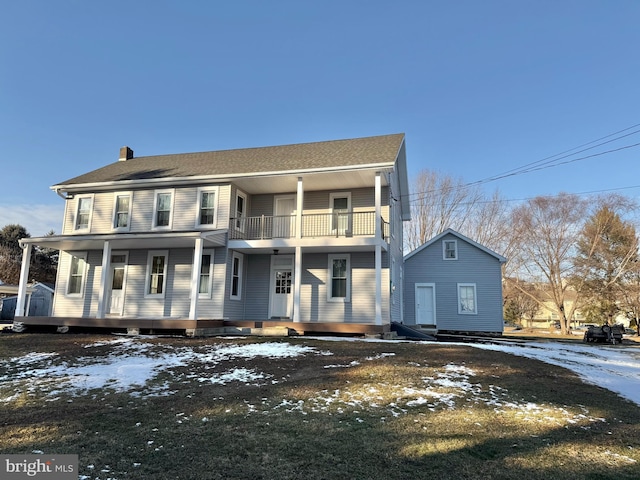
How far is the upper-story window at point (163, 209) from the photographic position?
1592cm

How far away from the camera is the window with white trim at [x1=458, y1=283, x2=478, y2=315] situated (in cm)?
2019

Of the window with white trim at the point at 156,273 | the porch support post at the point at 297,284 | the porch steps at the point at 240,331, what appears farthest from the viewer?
the window with white trim at the point at 156,273

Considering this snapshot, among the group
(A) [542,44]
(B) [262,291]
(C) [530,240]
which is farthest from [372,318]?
(C) [530,240]

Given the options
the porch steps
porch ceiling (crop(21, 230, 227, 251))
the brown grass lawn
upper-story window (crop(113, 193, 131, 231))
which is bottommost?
the brown grass lawn

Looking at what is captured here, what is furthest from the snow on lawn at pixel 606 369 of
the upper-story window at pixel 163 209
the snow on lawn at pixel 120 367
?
the upper-story window at pixel 163 209

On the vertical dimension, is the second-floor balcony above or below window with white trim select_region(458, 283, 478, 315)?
above

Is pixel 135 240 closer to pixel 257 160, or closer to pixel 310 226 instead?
pixel 257 160

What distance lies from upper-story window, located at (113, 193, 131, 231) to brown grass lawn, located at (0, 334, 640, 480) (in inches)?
369

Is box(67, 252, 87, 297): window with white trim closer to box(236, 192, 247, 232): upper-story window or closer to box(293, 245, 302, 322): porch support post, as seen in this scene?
box(236, 192, 247, 232): upper-story window

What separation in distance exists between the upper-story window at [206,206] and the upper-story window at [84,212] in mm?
5091

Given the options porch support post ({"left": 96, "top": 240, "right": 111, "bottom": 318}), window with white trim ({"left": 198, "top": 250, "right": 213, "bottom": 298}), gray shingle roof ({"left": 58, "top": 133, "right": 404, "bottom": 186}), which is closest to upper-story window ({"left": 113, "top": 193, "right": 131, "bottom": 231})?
gray shingle roof ({"left": 58, "top": 133, "right": 404, "bottom": 186})

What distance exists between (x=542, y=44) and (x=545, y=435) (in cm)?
1550

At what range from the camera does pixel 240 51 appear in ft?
55.8

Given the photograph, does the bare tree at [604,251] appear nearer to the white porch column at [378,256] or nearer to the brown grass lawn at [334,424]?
the white porch column at [378,256]
